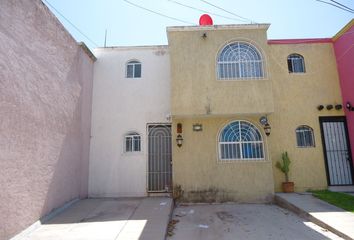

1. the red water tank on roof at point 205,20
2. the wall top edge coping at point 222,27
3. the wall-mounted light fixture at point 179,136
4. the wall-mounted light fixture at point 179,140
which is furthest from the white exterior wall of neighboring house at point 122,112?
the red water tank on roof at point 205,20

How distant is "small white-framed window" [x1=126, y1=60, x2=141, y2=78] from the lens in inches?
439

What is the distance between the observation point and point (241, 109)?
928 cm

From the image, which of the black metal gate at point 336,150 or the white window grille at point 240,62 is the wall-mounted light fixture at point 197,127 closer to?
the white window grille at point 240,62

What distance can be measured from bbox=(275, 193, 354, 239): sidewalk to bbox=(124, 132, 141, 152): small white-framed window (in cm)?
604

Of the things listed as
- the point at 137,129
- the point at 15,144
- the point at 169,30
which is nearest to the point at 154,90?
the point at 137,129

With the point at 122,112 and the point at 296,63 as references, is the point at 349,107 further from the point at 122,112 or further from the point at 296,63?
the point at 122,112

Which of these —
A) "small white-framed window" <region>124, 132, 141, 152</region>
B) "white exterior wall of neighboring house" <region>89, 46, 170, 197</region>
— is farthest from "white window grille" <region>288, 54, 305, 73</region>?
"small white-framed window" <region>124, 132, 141, 152</region>

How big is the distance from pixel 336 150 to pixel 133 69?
970cm

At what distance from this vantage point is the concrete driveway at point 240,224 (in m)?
6.09

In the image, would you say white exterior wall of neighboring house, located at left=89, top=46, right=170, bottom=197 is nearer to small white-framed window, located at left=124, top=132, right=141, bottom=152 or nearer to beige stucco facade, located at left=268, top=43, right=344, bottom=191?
small white-framed window, located at left=124, top=132, right=141, bottom=152

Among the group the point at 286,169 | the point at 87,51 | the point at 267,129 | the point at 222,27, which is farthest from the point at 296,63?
the point at 87,51

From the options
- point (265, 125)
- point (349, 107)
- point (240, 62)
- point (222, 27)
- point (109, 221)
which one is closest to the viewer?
point (109, 221)

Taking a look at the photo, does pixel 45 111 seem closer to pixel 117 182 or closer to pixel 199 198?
pixel 117 182

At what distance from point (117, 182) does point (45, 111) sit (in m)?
4.50
